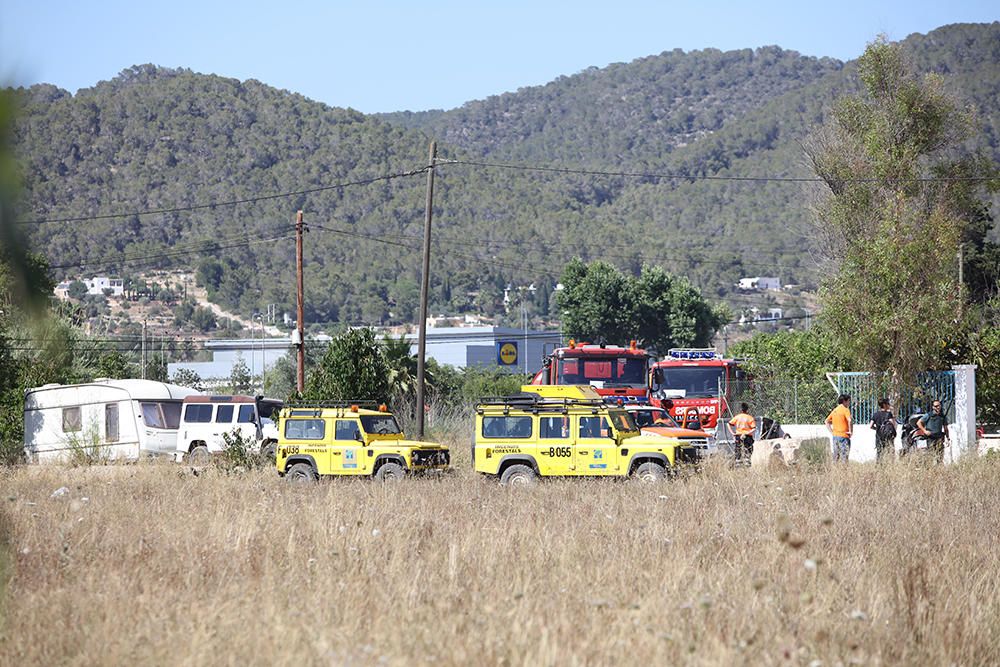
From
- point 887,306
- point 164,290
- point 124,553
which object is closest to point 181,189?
point 164,290

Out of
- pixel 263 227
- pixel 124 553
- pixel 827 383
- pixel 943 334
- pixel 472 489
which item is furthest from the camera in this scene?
pixel 263 227

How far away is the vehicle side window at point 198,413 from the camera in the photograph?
32.0 metres

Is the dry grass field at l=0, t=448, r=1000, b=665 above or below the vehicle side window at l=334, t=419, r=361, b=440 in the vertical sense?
below

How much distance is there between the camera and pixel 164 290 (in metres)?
134

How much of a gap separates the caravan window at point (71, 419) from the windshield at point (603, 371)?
14431 mm

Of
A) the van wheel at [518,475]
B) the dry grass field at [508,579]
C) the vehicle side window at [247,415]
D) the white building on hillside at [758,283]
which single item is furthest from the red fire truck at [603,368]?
the white building on hillside at [758,283]

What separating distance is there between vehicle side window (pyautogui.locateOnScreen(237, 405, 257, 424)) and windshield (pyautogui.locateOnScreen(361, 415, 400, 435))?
9.08 m

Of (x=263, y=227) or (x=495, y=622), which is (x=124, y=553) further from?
(x=263, y=227)

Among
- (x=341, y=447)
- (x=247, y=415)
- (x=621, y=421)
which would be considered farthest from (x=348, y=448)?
(x=247, y=415)

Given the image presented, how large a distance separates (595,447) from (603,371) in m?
9.58

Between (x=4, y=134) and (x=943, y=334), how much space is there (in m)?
28.3

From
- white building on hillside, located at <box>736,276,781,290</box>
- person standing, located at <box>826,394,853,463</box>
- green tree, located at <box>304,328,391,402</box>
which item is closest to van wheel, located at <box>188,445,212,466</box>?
green tree, located at <box>304,328,391,402</box>

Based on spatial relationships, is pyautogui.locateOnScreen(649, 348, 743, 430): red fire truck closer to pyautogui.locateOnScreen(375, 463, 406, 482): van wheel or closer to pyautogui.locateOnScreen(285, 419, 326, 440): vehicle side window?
pyautogui.locateOnScreen(375, 463, 406, 482): van wheel

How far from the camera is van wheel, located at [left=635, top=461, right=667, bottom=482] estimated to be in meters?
19.5
